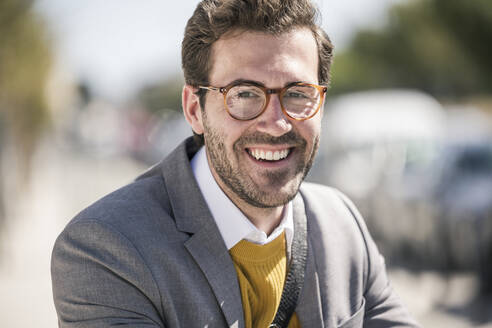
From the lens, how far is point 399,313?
2.54 meters

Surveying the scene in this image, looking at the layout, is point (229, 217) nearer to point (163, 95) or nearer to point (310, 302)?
point (310, 302)

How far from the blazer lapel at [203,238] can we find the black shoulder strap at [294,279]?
0.71 feet

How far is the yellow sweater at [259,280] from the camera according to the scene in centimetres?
226

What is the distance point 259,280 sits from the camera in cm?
229

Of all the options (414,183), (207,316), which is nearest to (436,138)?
(414,183)

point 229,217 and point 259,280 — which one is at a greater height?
point 229,217

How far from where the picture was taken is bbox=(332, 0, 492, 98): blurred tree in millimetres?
24922

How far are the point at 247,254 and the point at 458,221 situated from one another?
5992 millimetres

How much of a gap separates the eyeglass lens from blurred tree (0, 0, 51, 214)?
5981 mm

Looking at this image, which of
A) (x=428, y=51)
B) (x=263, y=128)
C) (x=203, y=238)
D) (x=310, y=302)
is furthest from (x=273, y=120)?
(x=428, y=51)

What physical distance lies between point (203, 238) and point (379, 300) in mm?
865

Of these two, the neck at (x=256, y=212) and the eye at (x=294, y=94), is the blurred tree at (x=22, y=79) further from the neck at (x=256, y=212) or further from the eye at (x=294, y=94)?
the eye at (x=294, y=94)

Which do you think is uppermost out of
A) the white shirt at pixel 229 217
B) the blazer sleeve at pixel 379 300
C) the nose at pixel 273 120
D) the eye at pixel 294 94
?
the eye at pixel 294 94

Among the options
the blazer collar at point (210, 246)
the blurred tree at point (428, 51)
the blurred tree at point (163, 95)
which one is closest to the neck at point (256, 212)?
the blazer collar at point (210, 246)
